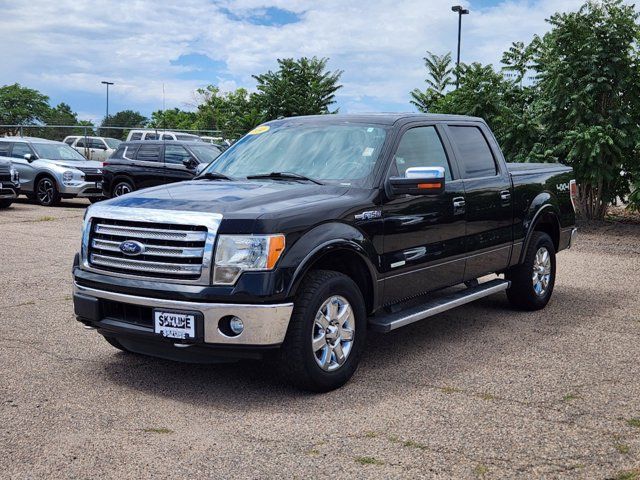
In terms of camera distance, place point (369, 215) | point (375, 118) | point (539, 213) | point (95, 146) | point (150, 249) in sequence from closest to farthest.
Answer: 1. point (150, 249)
2. point (369, 215)
3. point (375, 118)
4. point (539, 213)
5. point (95, 146)

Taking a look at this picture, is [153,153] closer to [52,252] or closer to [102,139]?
[52,252]

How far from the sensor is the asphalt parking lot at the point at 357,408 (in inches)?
157

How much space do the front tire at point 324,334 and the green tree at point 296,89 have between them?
1528 centimetres

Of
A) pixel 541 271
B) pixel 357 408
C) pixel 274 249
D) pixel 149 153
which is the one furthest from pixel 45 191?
pixel 357 408

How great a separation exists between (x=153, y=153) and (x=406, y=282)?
13427mm

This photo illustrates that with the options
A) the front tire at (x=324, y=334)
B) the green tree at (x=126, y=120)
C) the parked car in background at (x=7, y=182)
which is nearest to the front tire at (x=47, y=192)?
the parked car in background at (x=7, y=182)

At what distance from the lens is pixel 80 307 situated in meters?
5.27

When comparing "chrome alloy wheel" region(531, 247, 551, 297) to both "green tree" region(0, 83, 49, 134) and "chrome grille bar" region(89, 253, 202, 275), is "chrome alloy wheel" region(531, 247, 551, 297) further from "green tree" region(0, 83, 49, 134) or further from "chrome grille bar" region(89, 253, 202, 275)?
"green tree" region(0, 83, 49, 134)

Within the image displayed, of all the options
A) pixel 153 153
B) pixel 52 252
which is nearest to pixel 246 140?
pixel 52 252

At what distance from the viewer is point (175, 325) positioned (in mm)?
4797

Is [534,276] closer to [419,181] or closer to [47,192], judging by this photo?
[419,181]

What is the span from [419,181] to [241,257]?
4.93 feet

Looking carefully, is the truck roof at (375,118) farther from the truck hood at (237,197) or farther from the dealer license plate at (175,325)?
the dealer license plate at (175,325)

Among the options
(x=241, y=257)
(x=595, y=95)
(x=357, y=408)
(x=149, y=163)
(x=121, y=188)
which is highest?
(x=595, y=95)
